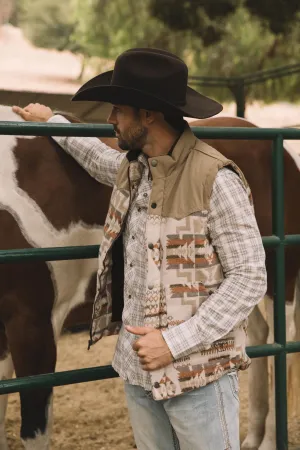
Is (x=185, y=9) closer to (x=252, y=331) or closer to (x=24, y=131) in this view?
(x=252, y=331)

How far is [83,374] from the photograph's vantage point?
168 cm

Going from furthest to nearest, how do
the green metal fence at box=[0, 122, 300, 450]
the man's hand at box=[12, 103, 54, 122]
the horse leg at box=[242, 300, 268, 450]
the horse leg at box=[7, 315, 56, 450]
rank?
the horse leg at box=[242, 300, 268, 450] < the horse leg at box=[7, 315, 56, 450] < the man's hand at box=[12, 103, 54, 122] < the green metal fence at box=[0, 122, 300, 450]

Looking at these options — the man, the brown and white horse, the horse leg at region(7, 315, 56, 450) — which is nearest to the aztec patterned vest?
the man

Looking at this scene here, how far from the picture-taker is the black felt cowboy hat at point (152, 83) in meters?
1.17

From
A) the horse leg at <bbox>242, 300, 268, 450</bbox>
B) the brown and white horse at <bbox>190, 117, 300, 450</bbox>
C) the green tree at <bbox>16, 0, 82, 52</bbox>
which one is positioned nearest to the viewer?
the brown and white horse at <bbox>190, 117, 300, 450</bbox>

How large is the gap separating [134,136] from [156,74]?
13 cm

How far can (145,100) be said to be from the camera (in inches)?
46.3

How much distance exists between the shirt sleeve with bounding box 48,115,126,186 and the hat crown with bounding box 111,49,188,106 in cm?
40

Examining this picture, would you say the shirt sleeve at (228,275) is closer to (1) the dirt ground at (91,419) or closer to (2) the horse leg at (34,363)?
(2) the horse leg at (34,363)

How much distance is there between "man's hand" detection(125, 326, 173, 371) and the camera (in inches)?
45.5

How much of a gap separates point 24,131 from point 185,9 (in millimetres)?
12778

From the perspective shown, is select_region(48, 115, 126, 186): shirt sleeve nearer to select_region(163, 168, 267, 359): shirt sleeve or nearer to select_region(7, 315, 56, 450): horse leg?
select_region(163, 168, 267, 359): shirt sleeve

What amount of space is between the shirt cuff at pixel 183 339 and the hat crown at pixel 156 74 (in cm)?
42

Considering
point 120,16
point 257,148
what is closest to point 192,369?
point 257,148
